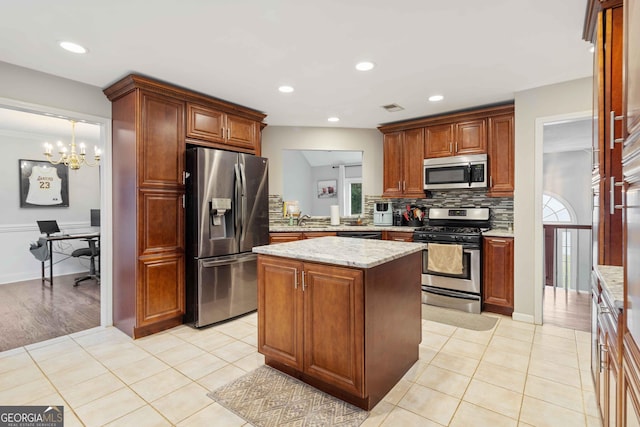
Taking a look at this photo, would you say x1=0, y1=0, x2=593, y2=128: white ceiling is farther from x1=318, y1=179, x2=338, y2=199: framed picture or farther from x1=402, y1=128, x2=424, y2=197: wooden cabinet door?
x1=318, y1=179, x2=338, y2=199: framed picture

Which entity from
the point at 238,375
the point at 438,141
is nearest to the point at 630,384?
the point at 238,375

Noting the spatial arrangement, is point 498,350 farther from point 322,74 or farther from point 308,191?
point 308,191

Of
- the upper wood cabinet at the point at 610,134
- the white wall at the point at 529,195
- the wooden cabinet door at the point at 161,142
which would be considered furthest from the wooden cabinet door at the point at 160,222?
the white wall at the point at 529,195

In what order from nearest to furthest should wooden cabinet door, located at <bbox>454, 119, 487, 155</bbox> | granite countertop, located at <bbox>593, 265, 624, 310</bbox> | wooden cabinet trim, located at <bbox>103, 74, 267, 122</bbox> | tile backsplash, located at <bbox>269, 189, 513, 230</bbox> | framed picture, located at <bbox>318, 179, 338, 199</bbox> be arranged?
granite countertop, located at <bbox>593, 265, 624, 310</bbox>
wooden cabinet trim, located at <bbox>103, 74, 267, 122</bbox>
wooden cabinet door, located at <bbox>454, 119, 487, 155</bbox>
tile backsplash, located at <bbox>269, 189, 513, 230</bbox>
framed picture, located at <bbox>318, 179, 338, 199</bbox>

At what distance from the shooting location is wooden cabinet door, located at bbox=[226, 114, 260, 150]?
3.67 metres

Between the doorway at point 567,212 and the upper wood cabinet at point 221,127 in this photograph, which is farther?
the doorway at point 567,212

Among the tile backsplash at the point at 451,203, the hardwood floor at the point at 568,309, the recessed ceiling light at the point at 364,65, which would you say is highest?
A: the recessed ceiling light at the point at 364,65

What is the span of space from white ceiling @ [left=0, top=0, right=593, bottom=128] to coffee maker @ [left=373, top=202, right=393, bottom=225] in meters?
1.78

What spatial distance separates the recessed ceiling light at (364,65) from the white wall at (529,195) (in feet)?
5.63

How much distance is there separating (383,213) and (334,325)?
3026mm

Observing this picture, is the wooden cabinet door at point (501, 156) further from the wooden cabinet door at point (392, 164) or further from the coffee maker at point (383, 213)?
the coffee maker at point (383, 213)

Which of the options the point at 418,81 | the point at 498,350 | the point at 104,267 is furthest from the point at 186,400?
the point at 418,81

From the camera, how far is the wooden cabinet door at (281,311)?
212 cm

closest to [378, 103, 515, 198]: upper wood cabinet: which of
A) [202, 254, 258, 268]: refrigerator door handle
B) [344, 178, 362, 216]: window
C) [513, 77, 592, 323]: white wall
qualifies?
[513, 77, 592, 323]: white wall
